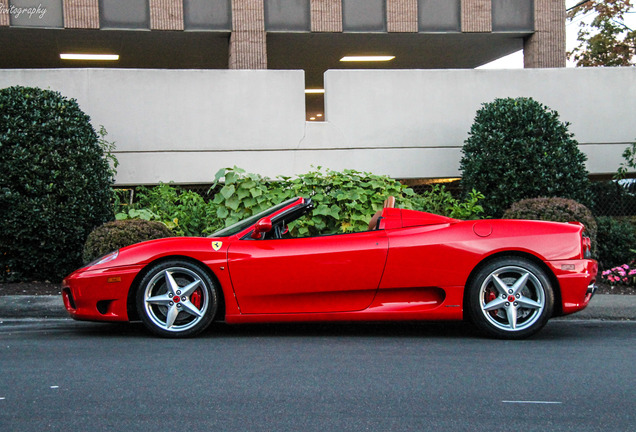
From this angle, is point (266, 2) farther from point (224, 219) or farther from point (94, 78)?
point (224, 219)

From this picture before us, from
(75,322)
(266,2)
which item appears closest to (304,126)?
(266,2)

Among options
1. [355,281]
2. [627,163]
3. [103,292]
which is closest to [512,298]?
[355,281]

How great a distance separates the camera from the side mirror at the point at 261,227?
6.16m

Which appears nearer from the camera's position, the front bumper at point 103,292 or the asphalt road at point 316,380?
the asphalt road at point 316,380

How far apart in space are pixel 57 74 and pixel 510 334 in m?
8.21

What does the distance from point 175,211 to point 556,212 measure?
17.0 feet

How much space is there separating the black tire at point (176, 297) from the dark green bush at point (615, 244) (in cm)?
633

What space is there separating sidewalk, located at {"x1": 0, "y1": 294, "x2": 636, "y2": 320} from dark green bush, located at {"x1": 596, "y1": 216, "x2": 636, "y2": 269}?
6.96ft

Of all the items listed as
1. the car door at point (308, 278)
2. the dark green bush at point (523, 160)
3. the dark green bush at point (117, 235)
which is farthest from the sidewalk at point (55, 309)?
the car door at point (308, 278)

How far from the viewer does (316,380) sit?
473 centimetres

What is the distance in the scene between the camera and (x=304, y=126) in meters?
11.6

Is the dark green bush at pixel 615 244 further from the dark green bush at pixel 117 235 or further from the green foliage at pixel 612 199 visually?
the dark green bush at pixel 117 235
